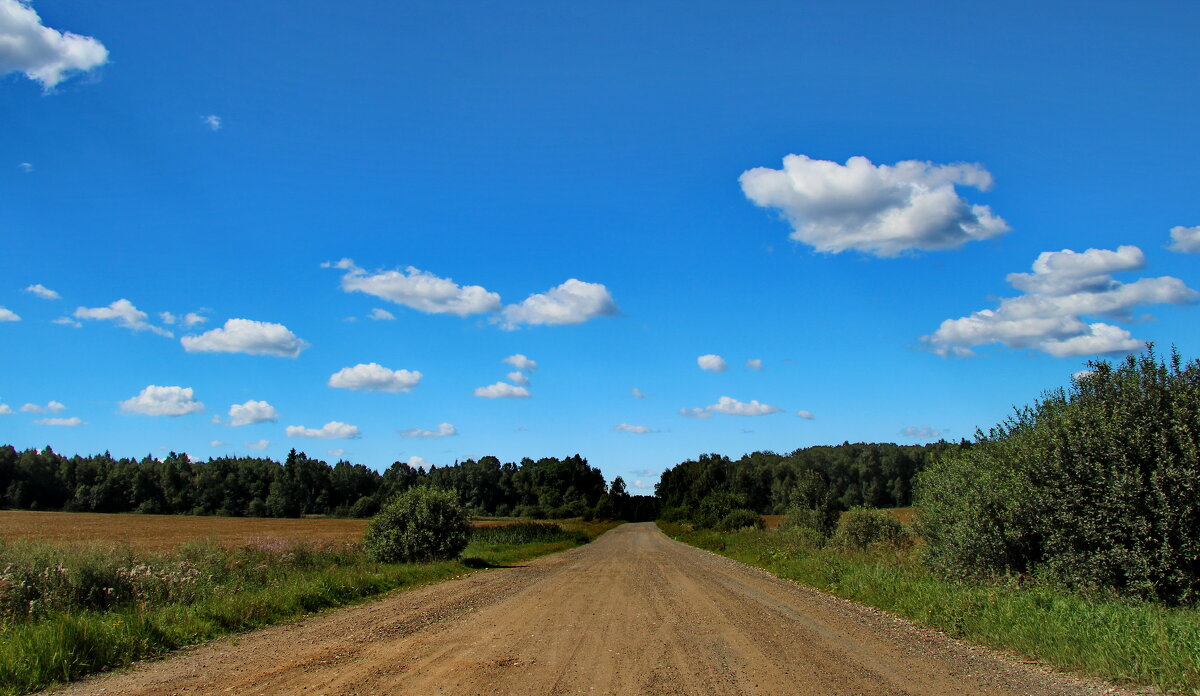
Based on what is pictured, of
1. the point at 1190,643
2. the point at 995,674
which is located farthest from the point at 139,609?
the point at 1190,643

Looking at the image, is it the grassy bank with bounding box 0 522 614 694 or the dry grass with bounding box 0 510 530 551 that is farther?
the dry grass with bounding box 0 510 530 551

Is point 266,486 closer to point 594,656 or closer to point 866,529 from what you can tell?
point 866,529

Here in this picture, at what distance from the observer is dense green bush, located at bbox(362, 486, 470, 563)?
2519 cm

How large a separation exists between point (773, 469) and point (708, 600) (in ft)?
407

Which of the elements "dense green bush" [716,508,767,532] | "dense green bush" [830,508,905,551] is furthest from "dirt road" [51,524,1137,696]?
"dense green bush" [716,508,767,532]

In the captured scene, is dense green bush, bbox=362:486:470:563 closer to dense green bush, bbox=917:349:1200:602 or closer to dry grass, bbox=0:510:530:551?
dry grass, bbox=0:510:530:551

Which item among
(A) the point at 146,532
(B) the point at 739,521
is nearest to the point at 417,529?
(B) the point at 739,521

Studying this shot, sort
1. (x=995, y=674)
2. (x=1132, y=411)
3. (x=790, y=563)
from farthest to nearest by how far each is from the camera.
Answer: (x=790, y=563), (x=1132, y=411), (x=995, y=674)

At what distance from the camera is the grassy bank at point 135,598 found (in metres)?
8.45

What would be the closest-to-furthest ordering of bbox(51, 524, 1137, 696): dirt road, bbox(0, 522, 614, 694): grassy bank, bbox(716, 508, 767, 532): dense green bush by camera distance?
bbox(51, 524, 1137, 696): dirt road < bbox(0, 522, 614, 694): grassy bank < bbox(716, 508, 767, 532): dense green bush

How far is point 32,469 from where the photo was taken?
8669 cm

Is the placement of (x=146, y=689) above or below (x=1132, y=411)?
below

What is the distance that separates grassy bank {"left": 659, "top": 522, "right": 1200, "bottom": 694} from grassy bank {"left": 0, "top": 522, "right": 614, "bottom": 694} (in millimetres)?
12075

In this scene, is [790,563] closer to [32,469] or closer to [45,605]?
[45,605]
